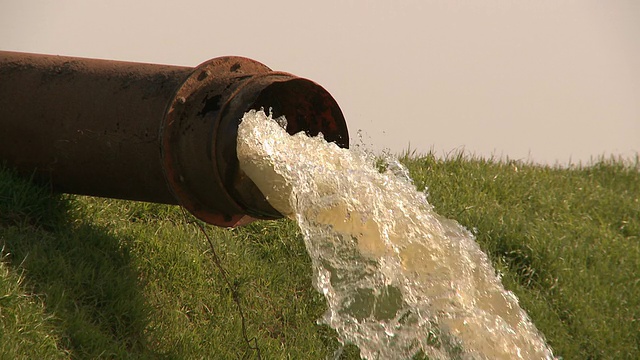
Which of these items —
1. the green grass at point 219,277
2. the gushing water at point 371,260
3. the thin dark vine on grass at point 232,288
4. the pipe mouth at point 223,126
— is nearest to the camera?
the gushing water at point 371,260

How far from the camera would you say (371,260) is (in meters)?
4.20

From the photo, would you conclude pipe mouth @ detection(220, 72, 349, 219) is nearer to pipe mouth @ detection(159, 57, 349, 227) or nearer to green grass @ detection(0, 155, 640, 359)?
pipe mouth @ detection(159, 57, 349, 227)

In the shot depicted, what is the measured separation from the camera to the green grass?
442cm

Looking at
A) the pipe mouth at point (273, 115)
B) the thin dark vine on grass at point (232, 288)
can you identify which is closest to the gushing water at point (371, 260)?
the pipe mouth at point (273, 115)

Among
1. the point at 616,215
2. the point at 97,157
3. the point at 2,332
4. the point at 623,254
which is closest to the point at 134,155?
the point at 97,157

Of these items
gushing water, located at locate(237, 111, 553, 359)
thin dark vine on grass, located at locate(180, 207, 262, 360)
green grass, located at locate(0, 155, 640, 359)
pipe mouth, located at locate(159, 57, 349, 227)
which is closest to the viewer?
gushing water, located at locate(237, 111, 553, 359)

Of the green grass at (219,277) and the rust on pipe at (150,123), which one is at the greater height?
the rust on pipe at (150,123)

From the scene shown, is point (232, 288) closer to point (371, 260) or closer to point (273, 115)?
point (273, 115)

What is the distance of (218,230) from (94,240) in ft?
3.12

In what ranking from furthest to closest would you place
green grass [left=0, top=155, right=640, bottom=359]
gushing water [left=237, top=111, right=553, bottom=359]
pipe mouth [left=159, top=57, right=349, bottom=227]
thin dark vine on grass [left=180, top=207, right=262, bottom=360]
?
1. thin dark vine on grass [left=180, top=207, right=262, bottom=360]
2. green grass [left=0, top=155, right=640, bottom=359]
3. pipe mouth [left=159, top=57, right=349, bottom=227]
4. gushing water [left=237, top=111, right=553, bottom=359]

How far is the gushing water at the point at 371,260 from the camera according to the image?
4.20 m

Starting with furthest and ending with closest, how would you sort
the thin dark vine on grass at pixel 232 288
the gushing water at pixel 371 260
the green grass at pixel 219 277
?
1. the thin dark vine on grass at pixel 232 288
2. the green grass at pixel 219 277
3. the gushing water at pixel 371 260

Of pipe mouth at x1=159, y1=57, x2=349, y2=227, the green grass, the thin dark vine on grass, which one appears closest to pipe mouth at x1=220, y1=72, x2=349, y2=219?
pipe mouth at x1=159, y1=57, x2=349, y2=227

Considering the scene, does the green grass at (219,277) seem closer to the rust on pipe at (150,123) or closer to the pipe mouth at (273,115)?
the rust on pipe at (150,123)
